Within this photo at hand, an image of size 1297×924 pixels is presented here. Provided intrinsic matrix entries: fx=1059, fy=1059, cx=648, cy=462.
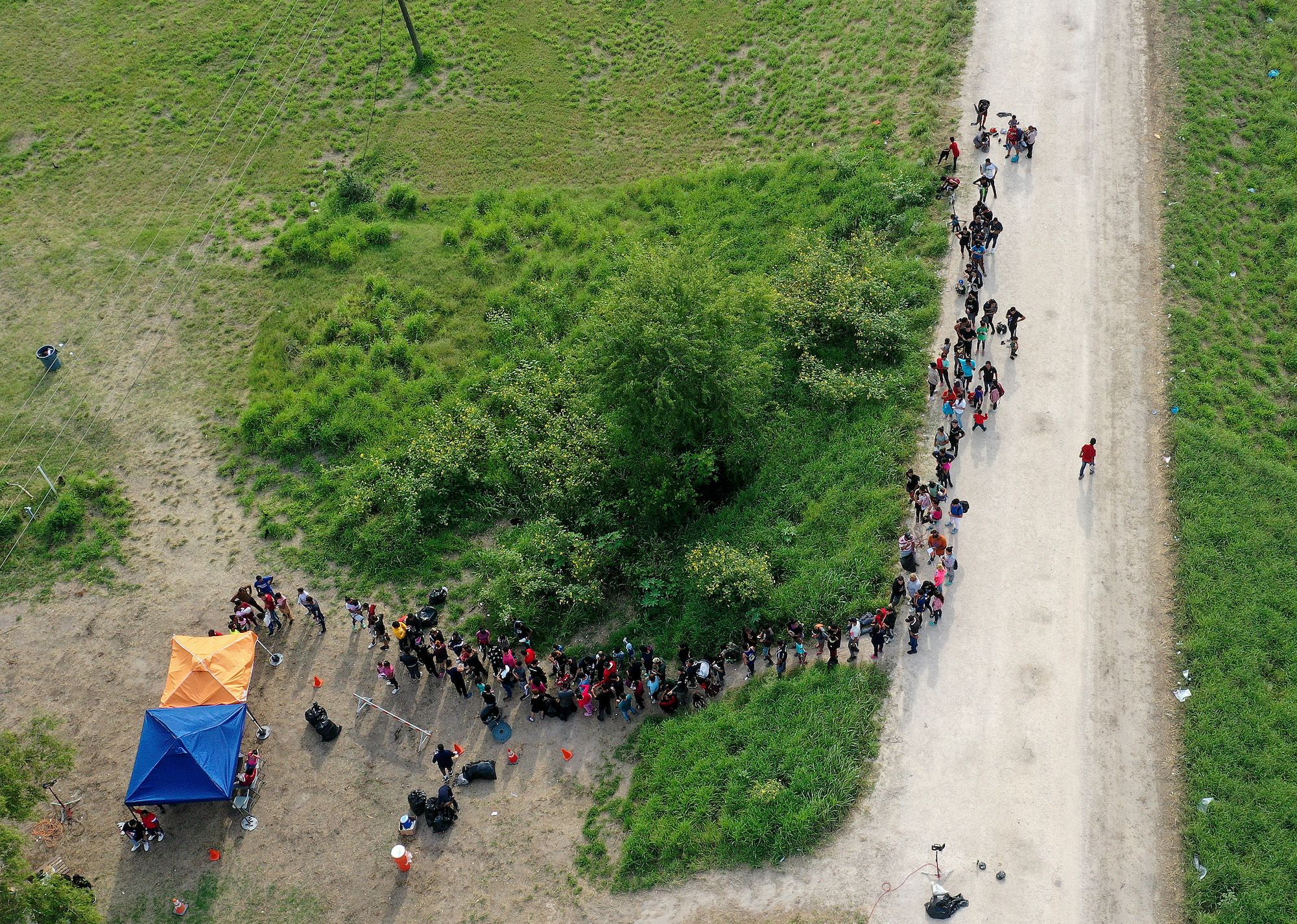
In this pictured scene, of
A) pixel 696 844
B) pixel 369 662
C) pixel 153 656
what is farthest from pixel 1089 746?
pixel 153 656

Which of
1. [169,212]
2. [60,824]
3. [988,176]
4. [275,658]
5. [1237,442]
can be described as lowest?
[60,824]

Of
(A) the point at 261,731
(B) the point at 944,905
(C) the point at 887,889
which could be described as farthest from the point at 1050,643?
(A) the point at 261,731

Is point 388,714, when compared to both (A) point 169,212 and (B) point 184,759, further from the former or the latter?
(A) point 169,212

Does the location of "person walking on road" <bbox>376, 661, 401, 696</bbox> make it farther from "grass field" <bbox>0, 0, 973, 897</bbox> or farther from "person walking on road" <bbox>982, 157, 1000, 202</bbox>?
"person walking on road" <bbox>982, 157, 1000, 202</bbox>

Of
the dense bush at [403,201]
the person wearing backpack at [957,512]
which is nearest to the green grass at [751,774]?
the person wearing backpack at [957,512]

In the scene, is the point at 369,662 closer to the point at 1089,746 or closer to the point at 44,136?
the point at 1089,746

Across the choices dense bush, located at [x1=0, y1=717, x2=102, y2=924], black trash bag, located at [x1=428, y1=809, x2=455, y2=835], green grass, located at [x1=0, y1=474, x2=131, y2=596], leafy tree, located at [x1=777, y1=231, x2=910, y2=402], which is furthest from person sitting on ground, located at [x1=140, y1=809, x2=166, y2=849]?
leafy tree, located at [x1=777, y1=231, x2=910, y2=402]
